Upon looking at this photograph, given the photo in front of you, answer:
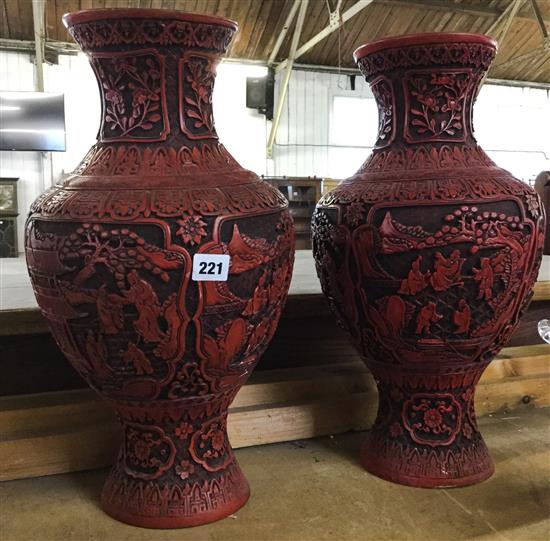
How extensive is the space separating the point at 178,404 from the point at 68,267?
0.89 ft

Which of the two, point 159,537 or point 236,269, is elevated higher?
point 236,269

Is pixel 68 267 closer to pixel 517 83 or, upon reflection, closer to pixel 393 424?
pixel 393 424

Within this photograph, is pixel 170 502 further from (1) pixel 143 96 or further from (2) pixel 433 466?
(1) pixel 143 96

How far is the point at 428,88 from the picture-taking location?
111cm

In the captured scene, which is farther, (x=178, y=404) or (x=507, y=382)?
(x=507, y=382)

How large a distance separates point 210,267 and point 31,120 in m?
6.06

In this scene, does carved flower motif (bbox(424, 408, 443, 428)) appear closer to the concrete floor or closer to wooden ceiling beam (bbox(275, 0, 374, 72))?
the concrete floor

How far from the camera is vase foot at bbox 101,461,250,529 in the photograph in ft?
3.47

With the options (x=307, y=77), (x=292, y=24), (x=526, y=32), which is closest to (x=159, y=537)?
(x=292, y=24)

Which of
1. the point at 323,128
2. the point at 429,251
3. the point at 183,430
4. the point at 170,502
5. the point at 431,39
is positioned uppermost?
the point at 431,39

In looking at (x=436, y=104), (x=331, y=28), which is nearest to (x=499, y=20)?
(x=331, y=28)

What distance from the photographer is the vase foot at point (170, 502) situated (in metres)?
1.06

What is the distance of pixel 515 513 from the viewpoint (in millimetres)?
1104

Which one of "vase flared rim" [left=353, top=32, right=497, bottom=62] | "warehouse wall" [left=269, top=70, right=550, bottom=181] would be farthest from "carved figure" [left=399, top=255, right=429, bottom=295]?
"warehouse wall" [left=269, top=70, right=550, bottom=181]
